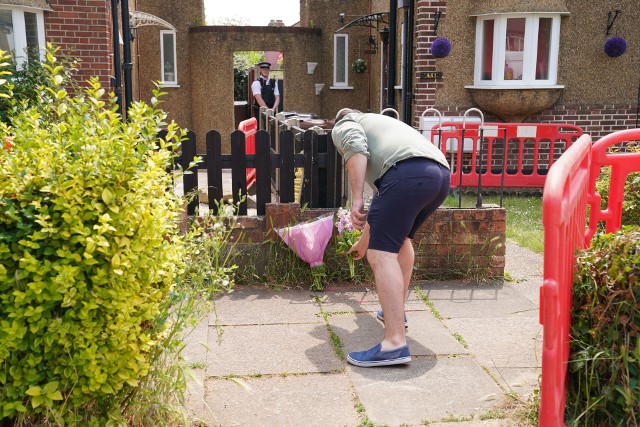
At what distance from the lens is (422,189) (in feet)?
12.6

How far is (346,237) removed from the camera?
213 inches

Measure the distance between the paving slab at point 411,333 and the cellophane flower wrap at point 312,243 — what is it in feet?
2.24

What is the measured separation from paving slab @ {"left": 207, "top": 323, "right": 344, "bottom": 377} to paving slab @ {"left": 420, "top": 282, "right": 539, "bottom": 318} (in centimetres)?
99

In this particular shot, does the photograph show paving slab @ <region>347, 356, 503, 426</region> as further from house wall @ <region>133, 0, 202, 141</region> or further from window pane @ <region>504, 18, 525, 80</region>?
house wall @ <region>133, 0, 202, 141</region>

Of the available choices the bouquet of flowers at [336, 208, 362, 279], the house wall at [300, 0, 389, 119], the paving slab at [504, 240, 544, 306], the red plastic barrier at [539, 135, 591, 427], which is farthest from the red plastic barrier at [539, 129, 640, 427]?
the house wall at [300, 0, 389, 119]

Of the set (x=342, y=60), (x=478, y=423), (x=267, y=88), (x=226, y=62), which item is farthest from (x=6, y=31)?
(x=342, y=60)

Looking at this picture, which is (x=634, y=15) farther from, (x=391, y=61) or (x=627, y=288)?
(x=627, y=288)

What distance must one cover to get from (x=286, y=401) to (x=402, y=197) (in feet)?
4.12

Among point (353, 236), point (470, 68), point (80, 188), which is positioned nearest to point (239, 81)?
point (470, 68)

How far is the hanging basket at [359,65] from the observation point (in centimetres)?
1806

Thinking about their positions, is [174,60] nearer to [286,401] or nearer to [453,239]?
[453,239]

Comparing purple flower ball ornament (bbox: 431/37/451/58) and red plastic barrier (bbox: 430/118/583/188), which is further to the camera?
purple flower ball ornament (bbox: 431/37/451/58)

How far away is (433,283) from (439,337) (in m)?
1.21

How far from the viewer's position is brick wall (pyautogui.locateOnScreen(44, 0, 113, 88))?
9.41m
